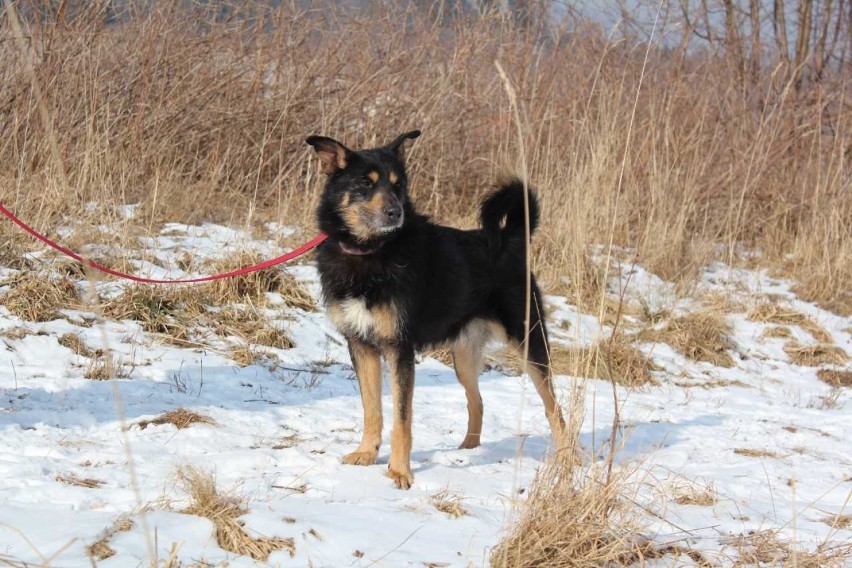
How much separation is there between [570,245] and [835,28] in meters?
7.52

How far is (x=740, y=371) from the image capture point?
7078 millimetres

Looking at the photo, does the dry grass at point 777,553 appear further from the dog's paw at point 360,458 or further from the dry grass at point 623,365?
the dry grass at point 623,365

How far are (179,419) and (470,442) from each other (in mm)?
1475

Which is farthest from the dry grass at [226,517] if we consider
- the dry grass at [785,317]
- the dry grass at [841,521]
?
the dry grass at [785,317]

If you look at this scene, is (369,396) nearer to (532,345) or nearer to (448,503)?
(448,503)

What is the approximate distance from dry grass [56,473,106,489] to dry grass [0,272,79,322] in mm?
2459

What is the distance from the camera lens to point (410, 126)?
356 inches

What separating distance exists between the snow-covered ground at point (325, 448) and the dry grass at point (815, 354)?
16 centimetres

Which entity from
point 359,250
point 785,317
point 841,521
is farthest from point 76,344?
point 785,317

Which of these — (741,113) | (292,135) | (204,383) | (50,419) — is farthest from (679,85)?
(50,419)

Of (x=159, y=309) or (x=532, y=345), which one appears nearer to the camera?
(x=532, y=345)

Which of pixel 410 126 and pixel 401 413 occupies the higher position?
pixel 410 126

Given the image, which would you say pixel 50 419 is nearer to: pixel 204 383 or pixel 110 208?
pixel 204 383

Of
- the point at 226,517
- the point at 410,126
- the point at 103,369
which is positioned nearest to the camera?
the point at 226,517
